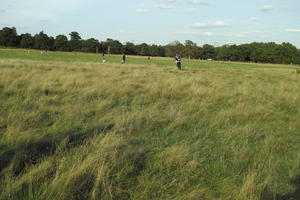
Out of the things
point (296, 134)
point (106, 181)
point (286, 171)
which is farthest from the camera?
point (296, 134)

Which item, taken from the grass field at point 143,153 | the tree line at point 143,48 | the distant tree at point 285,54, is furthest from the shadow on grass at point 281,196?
the distant tree at point 285,54

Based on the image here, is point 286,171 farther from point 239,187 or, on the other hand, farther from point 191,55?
point 191,55

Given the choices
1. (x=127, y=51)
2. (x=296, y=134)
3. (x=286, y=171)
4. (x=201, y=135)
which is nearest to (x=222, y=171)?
(x=286, y=171)

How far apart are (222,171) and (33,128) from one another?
11.7 ft

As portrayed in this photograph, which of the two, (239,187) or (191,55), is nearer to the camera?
(239,187)

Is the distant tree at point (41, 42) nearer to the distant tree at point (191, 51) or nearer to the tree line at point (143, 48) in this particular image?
the tree line at point (143, 48)

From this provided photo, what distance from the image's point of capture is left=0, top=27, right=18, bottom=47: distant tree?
397 feet

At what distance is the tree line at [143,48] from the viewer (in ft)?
407

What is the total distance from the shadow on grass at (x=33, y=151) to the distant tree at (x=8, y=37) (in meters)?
133

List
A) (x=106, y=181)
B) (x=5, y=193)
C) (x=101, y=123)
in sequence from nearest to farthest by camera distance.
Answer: (x=5, y=193)
(x=106, y=181)
(x=101, y=123)

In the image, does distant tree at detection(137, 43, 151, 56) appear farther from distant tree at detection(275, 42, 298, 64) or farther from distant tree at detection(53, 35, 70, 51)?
distant tree at detection(275, 42, 298, 64)

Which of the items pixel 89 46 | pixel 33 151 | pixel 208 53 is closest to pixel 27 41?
pixel 89 46

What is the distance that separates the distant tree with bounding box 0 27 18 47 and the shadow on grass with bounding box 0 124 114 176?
133412 millimetres

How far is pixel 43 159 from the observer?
390cm
